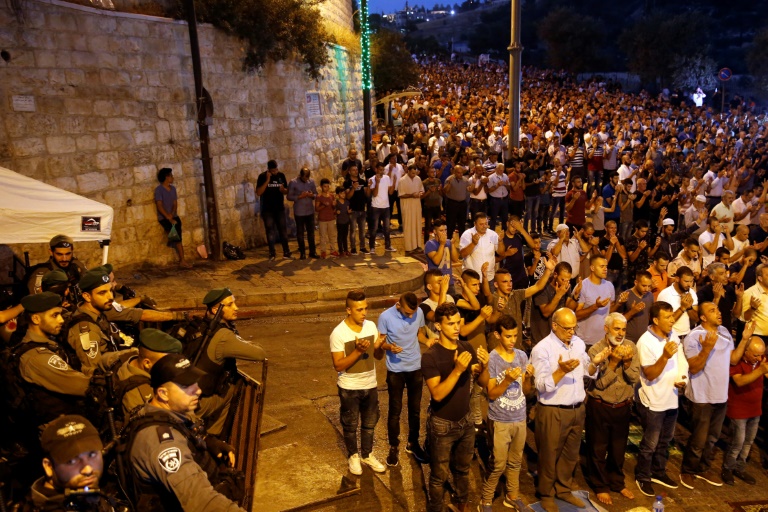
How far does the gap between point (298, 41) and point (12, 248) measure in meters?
7.93

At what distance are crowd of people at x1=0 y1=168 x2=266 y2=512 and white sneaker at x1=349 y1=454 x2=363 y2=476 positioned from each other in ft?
3.71

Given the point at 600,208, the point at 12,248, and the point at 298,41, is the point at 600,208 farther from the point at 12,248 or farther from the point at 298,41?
the point at 12,248

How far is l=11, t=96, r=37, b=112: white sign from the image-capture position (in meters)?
10.0

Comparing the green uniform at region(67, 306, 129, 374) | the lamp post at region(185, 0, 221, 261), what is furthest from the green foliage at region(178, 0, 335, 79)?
the green uniform at region(67, 306, 129, 374)

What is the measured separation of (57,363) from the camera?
16.1ft

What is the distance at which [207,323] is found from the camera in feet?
17.4

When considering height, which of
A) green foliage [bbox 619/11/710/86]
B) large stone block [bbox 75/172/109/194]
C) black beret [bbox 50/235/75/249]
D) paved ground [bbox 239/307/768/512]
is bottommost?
paved ground [bbox 239/307/768/512]

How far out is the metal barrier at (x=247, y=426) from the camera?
516cm

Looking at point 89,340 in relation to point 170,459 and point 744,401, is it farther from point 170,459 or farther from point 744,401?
point 744,401

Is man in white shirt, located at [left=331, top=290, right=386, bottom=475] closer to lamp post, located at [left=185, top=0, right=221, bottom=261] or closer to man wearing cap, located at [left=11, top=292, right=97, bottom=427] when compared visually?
man wearing cap, located at [left=11, top=292, right=97, bottom=427]

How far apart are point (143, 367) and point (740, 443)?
5362 millimetres

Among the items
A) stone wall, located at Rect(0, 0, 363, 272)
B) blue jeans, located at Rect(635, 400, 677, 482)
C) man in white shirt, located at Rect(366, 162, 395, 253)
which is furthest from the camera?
man in white shirt, located at Rect(366, 162, 395, 253)

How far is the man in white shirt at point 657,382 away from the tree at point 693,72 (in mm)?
41538

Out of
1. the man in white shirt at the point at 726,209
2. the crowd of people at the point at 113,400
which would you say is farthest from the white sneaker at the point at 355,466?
the man in white shirt at the point at 726,209
